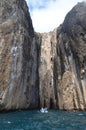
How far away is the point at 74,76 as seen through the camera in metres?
41.8

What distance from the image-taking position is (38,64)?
4741 cm

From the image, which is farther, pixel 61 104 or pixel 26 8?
pixel 26 8

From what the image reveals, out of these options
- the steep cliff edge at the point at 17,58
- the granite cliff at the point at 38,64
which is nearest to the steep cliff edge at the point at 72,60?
the granite cliff at the point at 38,64

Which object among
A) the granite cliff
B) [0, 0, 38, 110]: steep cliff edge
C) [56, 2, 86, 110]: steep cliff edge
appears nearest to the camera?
[0, 0, 38, 110]: steep cliff edge

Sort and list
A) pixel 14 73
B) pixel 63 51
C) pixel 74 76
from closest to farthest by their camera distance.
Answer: pixel 14 73 < pixel 74 76 < pixel 63 51

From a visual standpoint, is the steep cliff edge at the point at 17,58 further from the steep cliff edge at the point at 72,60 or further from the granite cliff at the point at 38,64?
the steep cliff edge at the point at 72,60

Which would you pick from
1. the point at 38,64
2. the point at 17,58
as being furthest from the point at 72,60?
the point at 17,58

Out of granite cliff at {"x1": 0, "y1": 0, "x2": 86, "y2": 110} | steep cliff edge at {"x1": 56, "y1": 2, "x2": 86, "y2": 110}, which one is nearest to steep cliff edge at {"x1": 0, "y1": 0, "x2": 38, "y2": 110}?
granite cliff at {"x1": 0, "y1": 0, "x2": 86, "y2": 110}

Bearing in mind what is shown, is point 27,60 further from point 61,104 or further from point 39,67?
point 61,104

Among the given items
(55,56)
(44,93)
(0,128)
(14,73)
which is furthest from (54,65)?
(0,128)

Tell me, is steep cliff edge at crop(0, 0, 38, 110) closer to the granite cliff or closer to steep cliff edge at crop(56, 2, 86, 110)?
the granite cliff

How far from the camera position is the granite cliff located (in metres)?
39.2

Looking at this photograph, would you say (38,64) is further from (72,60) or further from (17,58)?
(17,58)

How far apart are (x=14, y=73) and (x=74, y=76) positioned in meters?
8.80
